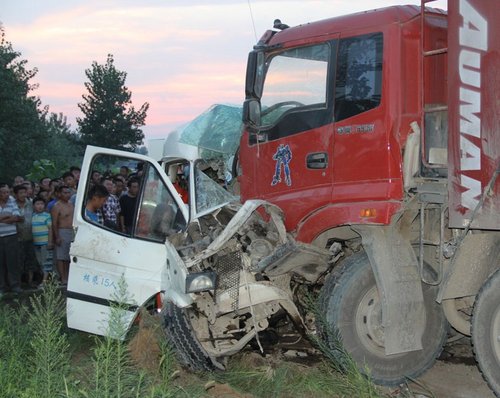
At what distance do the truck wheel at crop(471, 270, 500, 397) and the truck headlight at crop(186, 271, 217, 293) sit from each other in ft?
6.59

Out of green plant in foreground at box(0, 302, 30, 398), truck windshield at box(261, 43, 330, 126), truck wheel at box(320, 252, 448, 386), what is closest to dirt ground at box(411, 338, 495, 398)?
truck wheel at box(320, 252, 448, 386)

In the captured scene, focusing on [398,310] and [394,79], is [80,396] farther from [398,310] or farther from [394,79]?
[394,79]

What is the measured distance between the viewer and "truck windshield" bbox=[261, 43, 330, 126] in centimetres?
614

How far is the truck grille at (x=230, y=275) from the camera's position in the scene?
19.1ft

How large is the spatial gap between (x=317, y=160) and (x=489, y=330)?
190 cm

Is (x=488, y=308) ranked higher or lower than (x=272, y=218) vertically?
lower

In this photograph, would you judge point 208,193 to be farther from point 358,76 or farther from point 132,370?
point 132,370

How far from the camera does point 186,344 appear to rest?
5809 millimetres

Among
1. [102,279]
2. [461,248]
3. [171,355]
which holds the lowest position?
[171,355]

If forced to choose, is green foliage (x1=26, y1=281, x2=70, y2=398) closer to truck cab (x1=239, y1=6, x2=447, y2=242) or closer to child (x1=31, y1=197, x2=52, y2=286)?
truck cab (x1=239, y1=6, x2=447, y2=242)

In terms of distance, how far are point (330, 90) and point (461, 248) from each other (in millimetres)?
1657

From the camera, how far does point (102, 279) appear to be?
6.75 metres

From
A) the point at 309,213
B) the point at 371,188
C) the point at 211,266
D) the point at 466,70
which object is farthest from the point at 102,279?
the point at 466,70

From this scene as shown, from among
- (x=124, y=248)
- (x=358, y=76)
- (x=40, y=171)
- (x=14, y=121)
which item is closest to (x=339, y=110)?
(x=358, y=76)
